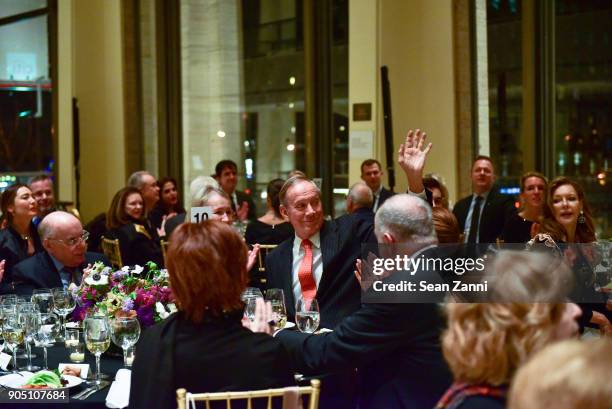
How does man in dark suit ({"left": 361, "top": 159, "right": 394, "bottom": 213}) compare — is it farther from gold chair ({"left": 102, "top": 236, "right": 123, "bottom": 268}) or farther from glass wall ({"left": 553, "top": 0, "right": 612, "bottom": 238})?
gold chair ({"left": 102, "top": 236, "right": 123, "bottom": 268})

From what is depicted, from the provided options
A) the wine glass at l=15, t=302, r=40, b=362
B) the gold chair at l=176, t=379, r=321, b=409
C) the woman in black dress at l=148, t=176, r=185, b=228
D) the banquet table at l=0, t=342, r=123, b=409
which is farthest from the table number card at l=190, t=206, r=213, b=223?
the woman in black dress at l=148, t=176, r=185, b=228

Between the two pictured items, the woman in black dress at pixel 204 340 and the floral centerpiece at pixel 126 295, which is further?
the floral centerpiece at pixel 126 295

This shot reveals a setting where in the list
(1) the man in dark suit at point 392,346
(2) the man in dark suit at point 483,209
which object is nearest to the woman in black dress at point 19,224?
(1) the man in dark suit at point 392,346

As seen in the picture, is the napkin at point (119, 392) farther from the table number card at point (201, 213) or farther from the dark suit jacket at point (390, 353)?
the table number card at point (201, 213)

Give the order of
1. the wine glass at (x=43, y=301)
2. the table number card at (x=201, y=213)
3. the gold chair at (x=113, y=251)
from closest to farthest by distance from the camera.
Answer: the wine glass at (x=43, y=301), the table number card at (x=201, y=213), the gold chair at (x=113, y=251)

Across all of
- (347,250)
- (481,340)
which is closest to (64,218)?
(347,250)

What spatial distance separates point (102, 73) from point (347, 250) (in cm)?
741

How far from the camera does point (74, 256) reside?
4.50 m

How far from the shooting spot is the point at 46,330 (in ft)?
11.2

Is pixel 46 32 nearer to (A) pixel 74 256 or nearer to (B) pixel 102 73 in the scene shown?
(B) pixel 102 73

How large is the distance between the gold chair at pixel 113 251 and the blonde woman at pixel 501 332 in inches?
177

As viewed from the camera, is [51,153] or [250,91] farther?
[51,153]

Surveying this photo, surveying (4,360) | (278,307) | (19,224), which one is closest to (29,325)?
(4,360)

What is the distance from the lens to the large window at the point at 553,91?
7.92m
